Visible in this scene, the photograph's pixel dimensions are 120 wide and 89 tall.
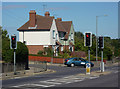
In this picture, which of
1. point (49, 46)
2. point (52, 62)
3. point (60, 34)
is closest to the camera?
point (52, 62)

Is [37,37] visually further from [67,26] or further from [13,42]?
[13,42]

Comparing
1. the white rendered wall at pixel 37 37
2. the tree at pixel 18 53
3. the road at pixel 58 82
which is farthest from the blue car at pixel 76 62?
the road at pixel 58 82

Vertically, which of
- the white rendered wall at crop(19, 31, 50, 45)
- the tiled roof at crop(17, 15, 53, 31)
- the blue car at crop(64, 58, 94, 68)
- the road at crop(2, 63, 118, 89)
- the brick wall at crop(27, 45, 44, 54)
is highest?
the tiled roof at crop(17, 15, 53, 31)

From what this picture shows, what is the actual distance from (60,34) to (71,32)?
5629mm

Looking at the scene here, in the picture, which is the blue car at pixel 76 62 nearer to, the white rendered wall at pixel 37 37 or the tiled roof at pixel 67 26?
the white rendered wall at pixel 37 37

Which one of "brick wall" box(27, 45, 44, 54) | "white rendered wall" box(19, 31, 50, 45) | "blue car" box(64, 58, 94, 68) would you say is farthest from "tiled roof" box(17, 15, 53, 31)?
"blue car" box(64, 58, 94, 68)

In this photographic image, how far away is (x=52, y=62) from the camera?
5097 cm

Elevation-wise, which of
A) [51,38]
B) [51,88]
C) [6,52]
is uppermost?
[51,38]

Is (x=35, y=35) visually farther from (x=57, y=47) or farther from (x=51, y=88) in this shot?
(x=51, y=88)

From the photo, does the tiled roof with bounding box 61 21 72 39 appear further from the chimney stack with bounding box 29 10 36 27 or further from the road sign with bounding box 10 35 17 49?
the road sign with bounding box 10 35 17 49

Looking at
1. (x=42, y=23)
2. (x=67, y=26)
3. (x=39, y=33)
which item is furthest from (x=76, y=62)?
(x=67, y=26)

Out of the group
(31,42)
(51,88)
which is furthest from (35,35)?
(51,88)

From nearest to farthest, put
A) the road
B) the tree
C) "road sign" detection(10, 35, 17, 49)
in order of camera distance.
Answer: the road, "road sign" detection(10, 35, 17, 49), the tree

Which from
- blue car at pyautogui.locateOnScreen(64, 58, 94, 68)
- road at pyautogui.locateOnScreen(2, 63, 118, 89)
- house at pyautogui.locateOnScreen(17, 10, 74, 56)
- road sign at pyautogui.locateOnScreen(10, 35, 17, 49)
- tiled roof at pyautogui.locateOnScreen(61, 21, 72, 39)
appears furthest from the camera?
tiled roof at pyautogui.locateOnScreen(61, 21, 72, 39)
